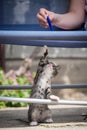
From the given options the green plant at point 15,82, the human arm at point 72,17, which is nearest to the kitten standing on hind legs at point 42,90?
the human arm at point 72,17

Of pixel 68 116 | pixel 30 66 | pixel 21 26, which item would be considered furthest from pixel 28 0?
pixel 30 66

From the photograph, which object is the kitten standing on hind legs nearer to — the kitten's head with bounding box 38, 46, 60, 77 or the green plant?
the kitten's head with bounding box 38, 46, 60, 77

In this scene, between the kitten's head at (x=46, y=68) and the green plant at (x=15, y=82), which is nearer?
the kitten's head at (x=46, y=68)

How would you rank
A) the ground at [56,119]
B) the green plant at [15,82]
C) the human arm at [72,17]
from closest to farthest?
the ground at [56,119] < the human arm at [72,17] < the green plant at [15,82]

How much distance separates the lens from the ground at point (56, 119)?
317 centimetres

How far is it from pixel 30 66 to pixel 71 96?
80 cm

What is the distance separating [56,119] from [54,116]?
0.16 m

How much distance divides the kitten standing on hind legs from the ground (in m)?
0.05

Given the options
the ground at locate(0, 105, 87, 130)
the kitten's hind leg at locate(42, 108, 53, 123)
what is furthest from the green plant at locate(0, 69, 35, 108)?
the kitten's hind leg at locate(42, 108, 53, 123)

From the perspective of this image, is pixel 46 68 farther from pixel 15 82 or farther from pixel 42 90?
pixel 15 82

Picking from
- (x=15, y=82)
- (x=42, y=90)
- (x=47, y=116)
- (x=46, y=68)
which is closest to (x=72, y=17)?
(x=46, y=68)

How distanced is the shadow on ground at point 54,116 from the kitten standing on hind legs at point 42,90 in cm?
9

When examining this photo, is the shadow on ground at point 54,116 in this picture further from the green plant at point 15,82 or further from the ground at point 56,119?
the green plant at point 15,82

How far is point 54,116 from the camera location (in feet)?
12.0
